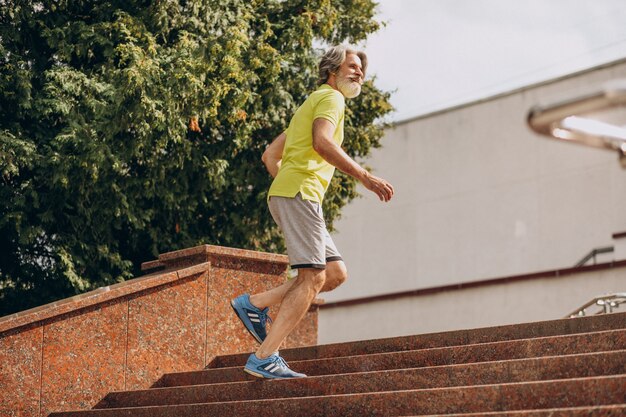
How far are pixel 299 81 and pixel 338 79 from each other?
25.4ft

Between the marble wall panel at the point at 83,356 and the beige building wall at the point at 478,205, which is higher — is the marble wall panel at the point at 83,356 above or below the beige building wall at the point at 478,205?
below

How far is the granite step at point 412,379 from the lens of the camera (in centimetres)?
616

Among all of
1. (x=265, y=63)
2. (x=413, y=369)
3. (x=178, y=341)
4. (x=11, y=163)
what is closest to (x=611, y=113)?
(x=413, y=369)

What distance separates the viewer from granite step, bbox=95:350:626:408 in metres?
6.16

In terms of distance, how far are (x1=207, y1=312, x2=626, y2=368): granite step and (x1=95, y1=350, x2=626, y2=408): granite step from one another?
978 millimetres

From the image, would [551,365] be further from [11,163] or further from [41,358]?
[11,163]

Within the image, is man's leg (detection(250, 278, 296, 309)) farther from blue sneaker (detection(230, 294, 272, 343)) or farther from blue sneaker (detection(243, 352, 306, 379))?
blue sneaker (detection(243, 352, 306, 379))

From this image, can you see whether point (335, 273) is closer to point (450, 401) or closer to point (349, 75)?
point (349, 75)

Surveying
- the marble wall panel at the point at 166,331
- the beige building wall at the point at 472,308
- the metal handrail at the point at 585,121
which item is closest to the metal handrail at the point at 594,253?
the beige building wall at the point at 472,308

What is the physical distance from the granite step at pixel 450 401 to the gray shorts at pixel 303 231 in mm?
857

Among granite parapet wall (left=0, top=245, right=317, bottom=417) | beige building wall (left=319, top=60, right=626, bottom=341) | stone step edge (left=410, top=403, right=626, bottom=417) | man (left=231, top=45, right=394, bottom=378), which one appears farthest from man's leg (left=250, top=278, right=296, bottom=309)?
beige building wall (left=319, top=60, right=626, bottom=341)

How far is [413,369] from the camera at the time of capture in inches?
271

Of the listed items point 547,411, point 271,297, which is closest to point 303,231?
point 271,297

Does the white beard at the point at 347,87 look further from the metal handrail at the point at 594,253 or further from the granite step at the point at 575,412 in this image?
the metal handrail at the point at 594,253
